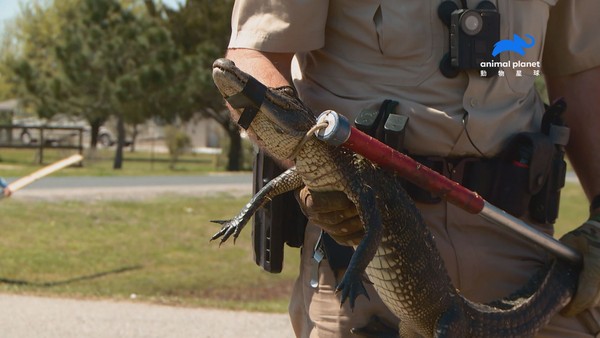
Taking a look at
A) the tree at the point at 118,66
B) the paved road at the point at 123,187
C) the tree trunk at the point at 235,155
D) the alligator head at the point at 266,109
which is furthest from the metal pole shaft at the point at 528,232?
the tree trunk at the point at 235,155

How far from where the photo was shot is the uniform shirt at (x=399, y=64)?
8.49ft

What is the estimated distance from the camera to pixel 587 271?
2623 mm

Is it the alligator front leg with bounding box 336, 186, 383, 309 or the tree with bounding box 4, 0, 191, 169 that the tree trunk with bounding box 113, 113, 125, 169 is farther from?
the alligator front leg with bounding box 336, 186, 383, 309

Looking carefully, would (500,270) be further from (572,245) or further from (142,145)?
(142,145)

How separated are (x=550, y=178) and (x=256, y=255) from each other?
91 cm

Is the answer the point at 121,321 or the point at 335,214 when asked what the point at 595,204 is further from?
the point at 121,321

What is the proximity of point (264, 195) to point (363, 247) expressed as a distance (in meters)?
0.48

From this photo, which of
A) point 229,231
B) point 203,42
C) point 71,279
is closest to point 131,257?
point 71,279

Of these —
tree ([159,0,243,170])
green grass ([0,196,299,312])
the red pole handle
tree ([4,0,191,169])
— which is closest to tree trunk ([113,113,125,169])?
tree ([4,0,191,169])

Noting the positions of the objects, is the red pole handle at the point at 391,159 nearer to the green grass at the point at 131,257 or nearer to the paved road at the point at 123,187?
the green grass at the point at 131,257

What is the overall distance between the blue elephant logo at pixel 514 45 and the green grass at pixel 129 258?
5.28m

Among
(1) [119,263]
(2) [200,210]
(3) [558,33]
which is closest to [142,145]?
(2) [200,210]

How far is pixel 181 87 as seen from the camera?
3017cm

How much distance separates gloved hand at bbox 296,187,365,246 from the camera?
2119mm
